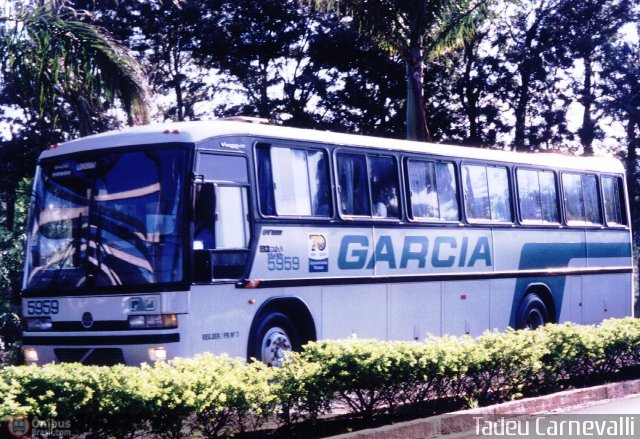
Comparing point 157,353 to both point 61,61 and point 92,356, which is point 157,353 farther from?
point 61,61

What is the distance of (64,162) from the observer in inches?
477

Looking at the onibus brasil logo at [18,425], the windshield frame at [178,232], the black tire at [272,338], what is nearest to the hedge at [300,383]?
the onibus brasil logo at [18,425]

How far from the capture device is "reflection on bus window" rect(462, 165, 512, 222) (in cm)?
Result: 1616

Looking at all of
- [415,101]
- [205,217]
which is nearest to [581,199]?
[415,101]

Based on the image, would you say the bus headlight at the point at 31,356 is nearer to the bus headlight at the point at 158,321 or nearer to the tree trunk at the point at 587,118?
the bus headlight at the point at 158,321

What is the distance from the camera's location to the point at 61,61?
1396 cm

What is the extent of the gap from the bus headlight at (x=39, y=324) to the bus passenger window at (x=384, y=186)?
483 cm

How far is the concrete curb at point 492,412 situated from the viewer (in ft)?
29.0

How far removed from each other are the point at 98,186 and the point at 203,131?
1.39m

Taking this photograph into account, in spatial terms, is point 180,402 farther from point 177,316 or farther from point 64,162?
point 64,162

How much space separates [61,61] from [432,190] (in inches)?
231

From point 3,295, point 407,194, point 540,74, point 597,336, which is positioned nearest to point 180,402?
point 597,336

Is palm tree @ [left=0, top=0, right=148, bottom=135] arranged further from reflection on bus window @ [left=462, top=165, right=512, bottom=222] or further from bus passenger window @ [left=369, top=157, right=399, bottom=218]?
reflection on bus window @ [left=462, top=165, right=512, bottom=222]

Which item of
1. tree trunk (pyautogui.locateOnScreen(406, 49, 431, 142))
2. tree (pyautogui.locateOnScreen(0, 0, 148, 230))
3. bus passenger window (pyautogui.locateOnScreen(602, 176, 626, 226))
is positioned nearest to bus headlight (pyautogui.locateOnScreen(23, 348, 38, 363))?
tree (pyautogui.locateOnScreen(0, 0, 148, 230))
